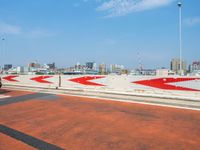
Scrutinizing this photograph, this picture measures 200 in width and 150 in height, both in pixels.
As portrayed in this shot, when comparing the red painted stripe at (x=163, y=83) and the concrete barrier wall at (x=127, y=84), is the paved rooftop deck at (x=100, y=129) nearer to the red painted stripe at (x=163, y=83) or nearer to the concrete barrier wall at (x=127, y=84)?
the concrete barrier wall at (x=127, y=84)

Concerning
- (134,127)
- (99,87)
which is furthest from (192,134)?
(99,87)

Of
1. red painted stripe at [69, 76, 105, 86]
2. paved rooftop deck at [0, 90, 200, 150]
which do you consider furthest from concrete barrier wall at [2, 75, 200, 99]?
paved rooftop deck at [0, 90, 200, 150]

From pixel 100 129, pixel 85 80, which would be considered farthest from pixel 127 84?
pixel 100 129

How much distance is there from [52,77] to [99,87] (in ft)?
18.9

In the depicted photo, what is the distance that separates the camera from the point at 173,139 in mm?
5758

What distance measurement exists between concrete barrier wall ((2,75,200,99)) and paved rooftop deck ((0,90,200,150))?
3843mm

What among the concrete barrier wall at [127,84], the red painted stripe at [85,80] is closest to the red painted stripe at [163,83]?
the concrete barrier wall at [127,84]

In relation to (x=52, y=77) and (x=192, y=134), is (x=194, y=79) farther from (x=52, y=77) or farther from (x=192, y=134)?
(x=52, y=77)

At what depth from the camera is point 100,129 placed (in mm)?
6727

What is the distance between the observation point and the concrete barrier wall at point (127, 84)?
42.5 ft

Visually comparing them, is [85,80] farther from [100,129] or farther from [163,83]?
[100,129]

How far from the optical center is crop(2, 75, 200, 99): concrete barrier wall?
1295 centimetres

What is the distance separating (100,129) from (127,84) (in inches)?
370

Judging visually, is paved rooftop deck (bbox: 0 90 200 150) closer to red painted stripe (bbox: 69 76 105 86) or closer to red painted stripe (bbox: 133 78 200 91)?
red painted stripe (bbox: 133 78 200 91)
